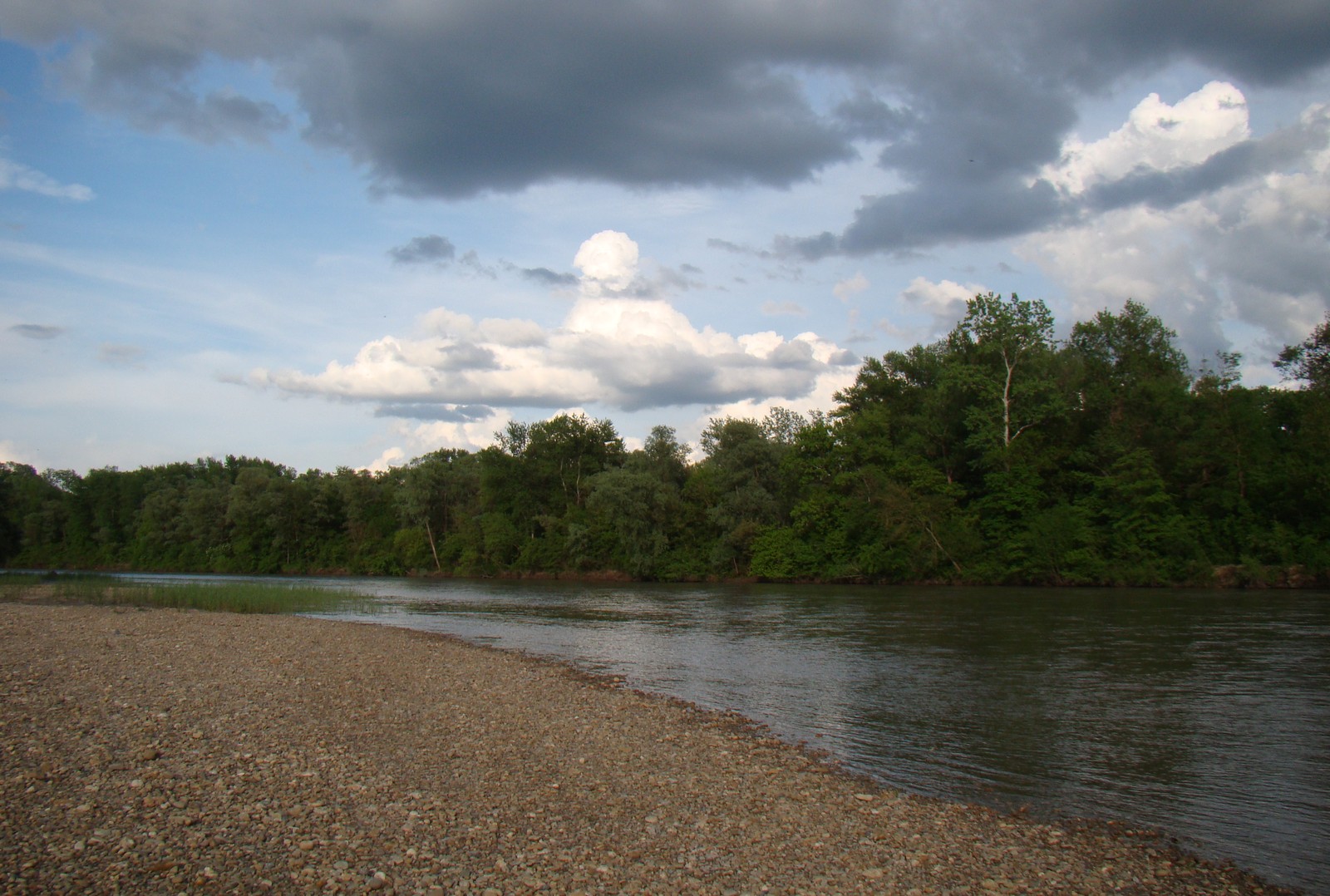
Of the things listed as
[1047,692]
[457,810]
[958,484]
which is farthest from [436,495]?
[457,810]

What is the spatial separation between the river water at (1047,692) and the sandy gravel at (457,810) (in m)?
1.47

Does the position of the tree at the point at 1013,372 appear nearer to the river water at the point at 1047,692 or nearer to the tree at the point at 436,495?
the river water at the point at 1047,692

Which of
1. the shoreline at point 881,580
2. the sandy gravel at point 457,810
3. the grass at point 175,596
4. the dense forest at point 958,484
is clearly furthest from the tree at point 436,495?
the sandy gravel at point 457,810

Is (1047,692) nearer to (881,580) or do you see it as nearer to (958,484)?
(881,580)

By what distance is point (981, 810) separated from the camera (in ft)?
33.1

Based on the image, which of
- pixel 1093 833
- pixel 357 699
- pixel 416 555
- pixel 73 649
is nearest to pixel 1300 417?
pixel 1093 833

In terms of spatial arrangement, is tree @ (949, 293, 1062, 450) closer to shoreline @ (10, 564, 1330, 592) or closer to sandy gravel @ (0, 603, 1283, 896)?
shoreline @ (10, 564, 1330, 592)

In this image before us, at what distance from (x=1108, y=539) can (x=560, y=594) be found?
39.3 meters

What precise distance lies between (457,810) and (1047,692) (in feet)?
45.9

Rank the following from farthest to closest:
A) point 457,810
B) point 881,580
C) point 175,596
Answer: point 881,580, point 175,596, point 457,810

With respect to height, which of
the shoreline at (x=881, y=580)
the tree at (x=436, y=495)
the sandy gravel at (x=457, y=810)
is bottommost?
the shoreline at (x=881, y=580)

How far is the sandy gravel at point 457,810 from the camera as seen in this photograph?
734cm

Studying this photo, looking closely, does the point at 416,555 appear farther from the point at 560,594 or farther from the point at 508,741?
the point at 508,741

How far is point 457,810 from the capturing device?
9.01 meters
